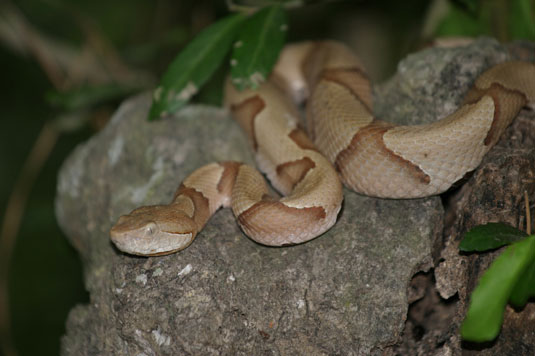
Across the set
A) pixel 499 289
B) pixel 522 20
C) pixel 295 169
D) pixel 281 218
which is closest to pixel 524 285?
pixel 499 289

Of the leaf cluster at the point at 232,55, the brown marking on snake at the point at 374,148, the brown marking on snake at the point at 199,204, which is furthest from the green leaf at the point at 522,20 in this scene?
the brown marking on snake at the point at 199,204

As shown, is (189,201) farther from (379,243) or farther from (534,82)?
(534,82)

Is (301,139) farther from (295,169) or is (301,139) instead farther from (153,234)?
(153,234)

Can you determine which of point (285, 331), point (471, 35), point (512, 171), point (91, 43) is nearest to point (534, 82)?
point (512, 171)

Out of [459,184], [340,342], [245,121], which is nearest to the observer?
[340,342]

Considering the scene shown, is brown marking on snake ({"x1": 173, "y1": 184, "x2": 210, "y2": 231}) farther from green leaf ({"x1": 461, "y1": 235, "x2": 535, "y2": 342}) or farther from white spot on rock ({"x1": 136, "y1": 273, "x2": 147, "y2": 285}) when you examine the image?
green leaf ({"x1": 461, "y1": 235, "x2": 535, "y2": 342})

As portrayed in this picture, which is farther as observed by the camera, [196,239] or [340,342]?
[196,239]

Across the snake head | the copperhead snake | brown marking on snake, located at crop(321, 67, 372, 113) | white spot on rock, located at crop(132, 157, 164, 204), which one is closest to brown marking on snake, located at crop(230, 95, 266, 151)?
the copperhead snake

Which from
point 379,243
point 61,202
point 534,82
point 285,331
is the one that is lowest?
point 61,202
